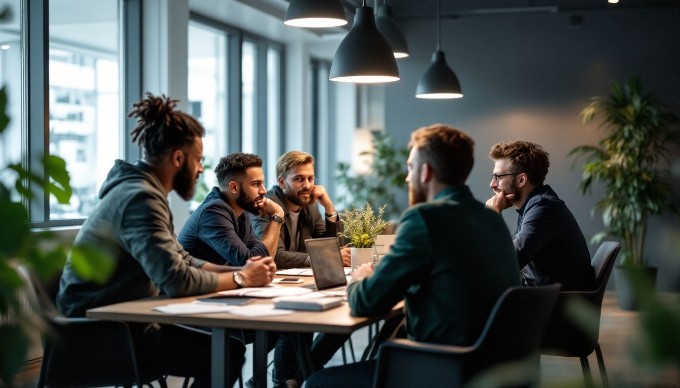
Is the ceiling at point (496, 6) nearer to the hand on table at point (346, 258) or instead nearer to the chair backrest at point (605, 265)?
the hand on table at point (346, 258)

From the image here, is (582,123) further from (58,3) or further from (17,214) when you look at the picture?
(17,214)

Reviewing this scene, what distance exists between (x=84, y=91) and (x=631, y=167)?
5048 millimetres

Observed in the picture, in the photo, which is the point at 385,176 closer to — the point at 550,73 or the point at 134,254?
the point at 550,73

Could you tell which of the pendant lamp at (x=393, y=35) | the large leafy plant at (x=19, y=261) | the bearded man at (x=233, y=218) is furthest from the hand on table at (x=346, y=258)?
the large leafy plant at (x=19, y=261)

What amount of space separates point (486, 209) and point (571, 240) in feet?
4.30

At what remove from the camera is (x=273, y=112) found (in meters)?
10.5

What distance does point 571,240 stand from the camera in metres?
3.66

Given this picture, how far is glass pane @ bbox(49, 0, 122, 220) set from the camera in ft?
20.1

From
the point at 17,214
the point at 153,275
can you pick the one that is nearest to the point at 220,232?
the point at 153,275

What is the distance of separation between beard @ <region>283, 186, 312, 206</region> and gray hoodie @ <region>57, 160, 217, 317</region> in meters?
1.65

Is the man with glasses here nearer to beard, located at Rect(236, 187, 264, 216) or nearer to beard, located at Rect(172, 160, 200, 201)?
beard, located at Rect(236, 187, 264, 216)

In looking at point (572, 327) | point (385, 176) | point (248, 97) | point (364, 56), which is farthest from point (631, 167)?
point (572, 327)

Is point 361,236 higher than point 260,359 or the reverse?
higher

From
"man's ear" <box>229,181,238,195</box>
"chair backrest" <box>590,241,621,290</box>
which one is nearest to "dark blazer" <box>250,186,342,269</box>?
"man's ear" <box>229,181,238,195</box>
